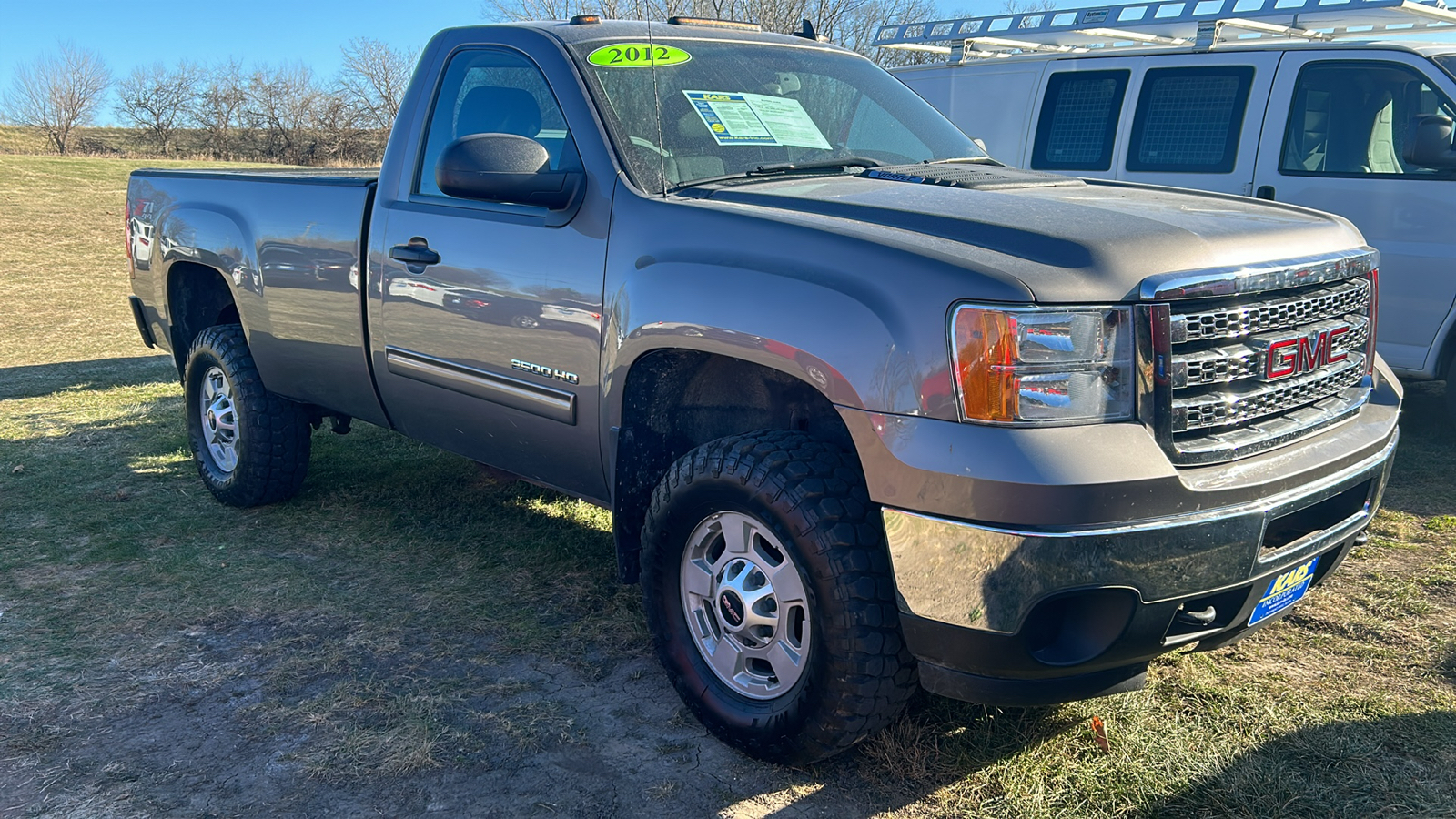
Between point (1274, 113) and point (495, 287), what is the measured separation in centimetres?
465

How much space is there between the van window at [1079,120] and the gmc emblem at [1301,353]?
13.6 ft

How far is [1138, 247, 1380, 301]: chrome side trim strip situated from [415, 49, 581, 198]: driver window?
1872 millimetres

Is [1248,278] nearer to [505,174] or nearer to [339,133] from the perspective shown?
[505,174]

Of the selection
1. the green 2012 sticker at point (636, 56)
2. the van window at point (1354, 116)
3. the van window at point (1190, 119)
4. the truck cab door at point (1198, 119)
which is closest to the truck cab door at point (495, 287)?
the green 2012 sticker at point (636, 56)

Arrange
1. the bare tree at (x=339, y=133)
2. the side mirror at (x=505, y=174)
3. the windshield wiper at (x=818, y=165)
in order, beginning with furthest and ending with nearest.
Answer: the bare tree at (x=339, y=133)
the windshield wiper at (x=818, y=165)
the side mirror at (x=505, y=174)

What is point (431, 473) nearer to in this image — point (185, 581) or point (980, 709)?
point (185, 581)

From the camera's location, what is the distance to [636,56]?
12.2 feet

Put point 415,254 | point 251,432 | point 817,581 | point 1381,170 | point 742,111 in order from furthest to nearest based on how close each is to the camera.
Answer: point 1381,170, point 251,432, point 415,254, point 742,111, point 817,581

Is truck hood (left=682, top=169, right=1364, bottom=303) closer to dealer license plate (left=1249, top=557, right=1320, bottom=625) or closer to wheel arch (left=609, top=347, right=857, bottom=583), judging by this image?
wheel arch (left=609, top=347, right=857, bottom=583)

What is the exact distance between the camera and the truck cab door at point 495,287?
134 inches

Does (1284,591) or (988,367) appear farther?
(1284,591)

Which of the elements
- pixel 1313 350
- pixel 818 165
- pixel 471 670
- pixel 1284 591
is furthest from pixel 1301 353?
pixel 471 670

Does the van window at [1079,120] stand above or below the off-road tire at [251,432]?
above

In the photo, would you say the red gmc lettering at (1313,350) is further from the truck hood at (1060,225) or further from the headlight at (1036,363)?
the headlight at (1036,363)
